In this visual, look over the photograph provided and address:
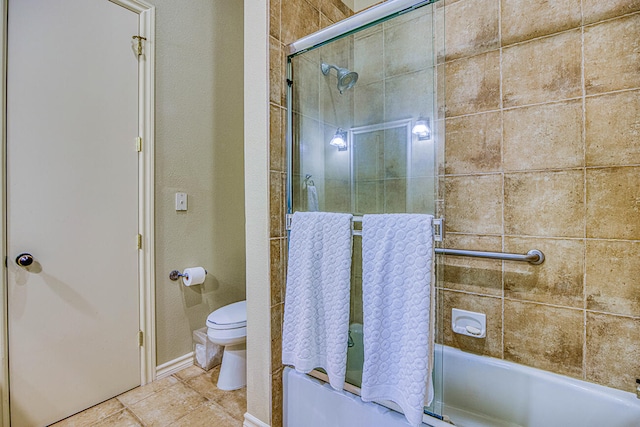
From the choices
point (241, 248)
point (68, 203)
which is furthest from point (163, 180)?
point (241, 248)

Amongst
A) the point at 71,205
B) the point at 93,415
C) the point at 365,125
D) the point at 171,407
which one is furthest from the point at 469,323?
the point at 71,205

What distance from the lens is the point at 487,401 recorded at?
1.44 meters

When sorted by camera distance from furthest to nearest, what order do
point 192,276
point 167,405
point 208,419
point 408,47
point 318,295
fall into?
point 192,276, point 167,405, point 208,419, point 318,295, point 408,47

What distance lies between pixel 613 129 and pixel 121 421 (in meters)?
2.67

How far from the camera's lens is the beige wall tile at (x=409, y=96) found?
1.12 m

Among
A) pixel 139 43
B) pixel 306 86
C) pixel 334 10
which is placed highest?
pixel 334 10

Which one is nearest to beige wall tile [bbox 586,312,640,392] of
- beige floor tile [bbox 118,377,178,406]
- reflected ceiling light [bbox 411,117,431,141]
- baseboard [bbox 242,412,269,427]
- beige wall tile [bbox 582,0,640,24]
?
reflected ceiling light [bbox 411,117,431,141]

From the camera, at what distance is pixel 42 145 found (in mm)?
1531

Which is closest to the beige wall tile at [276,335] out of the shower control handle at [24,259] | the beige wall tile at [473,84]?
the shower control handle at [24,259]

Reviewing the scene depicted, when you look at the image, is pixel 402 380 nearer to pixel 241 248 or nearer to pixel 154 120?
pixel 241 248

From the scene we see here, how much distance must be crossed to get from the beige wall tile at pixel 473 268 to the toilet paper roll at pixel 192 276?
1580mm

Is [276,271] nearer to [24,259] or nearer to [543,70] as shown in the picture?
[24,259]

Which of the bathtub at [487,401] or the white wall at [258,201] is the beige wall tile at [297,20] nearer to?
the white wall at [258,201]

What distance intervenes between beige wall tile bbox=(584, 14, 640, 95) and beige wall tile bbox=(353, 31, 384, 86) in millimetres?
859
